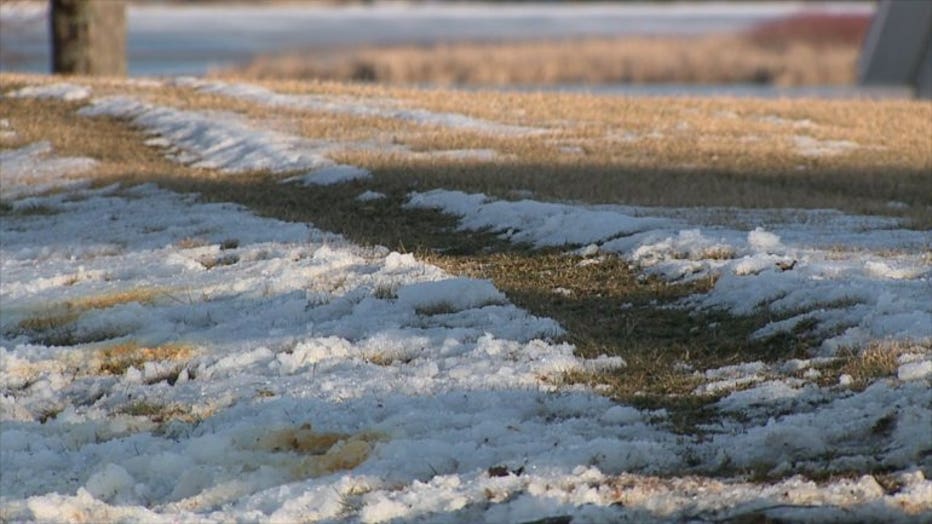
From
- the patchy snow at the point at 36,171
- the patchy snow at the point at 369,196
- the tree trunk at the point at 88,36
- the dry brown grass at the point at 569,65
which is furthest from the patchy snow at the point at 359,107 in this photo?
the dry brown grass at the point at 569,65

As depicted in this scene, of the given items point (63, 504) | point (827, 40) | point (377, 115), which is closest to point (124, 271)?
point (63, 504)

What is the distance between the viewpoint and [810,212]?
12.4 meters

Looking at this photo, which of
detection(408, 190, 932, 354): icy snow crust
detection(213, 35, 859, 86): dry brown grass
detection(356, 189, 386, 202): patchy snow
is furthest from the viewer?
detection(213, 35, 859, 86): dry brown grass

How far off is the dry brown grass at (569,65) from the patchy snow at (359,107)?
711 inches

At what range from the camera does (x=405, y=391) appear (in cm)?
793

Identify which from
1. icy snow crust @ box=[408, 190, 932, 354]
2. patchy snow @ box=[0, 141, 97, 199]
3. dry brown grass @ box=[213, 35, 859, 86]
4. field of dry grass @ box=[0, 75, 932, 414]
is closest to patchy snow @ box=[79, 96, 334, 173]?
field of dry grass @ box=[0, 75, 932, 414]

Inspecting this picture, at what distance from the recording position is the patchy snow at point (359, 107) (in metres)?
17.1

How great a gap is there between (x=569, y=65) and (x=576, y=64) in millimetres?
310

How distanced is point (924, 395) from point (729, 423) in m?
0.90

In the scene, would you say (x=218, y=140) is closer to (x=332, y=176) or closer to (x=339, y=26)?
(x=332, y=176)

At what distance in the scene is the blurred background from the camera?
38656 mm

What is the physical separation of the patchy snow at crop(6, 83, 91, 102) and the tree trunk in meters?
2.42

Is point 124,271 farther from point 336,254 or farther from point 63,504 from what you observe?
point 63,504

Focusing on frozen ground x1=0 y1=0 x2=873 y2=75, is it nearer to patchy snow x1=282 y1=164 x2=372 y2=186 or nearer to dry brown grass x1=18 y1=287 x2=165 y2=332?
patchy snow x1=282 y1=164 x2=372 y2=186
